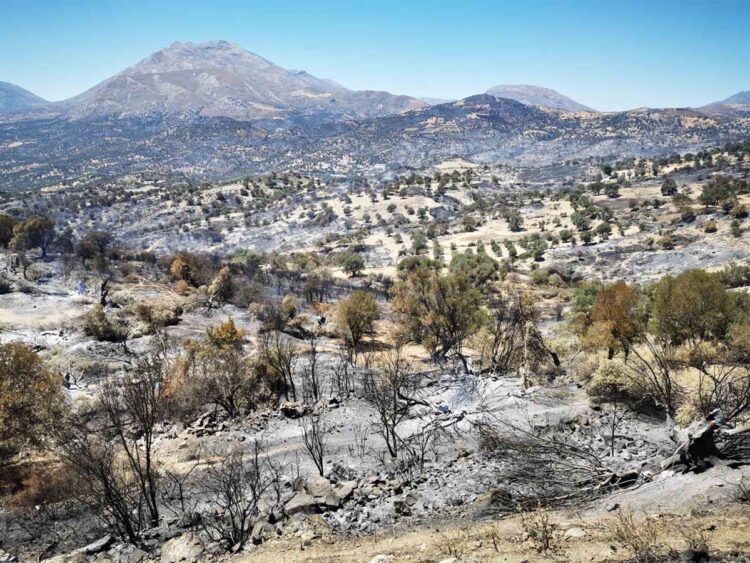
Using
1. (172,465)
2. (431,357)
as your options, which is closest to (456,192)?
(431,357)

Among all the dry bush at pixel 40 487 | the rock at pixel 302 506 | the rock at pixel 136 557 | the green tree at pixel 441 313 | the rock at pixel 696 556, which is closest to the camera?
the rock at pixel 696 556

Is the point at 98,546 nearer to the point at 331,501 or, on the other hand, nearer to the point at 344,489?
the point at 331,501

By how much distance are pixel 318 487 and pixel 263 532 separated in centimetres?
210

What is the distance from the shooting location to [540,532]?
28.0ft

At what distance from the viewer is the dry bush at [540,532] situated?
802 cm

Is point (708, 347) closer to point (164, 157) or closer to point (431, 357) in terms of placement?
point (431, 357)

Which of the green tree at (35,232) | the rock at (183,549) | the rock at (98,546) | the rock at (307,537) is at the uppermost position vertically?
the green tree at (35,232)

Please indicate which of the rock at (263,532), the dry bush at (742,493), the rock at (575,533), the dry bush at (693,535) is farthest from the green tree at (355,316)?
the dry bush at (693,535)

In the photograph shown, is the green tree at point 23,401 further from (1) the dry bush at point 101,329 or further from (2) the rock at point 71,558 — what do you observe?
(1) the dry bush at point 101,329

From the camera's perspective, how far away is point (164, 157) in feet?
641

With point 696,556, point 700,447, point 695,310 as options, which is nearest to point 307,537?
point 696,556

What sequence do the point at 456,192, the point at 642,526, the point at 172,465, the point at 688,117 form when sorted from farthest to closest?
1. the point at 688,117
2. the point at 456,192
3. the point at 172,465
4. the point at 642,526

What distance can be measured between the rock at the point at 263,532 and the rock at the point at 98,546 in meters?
4.33

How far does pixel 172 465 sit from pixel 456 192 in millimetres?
109875
